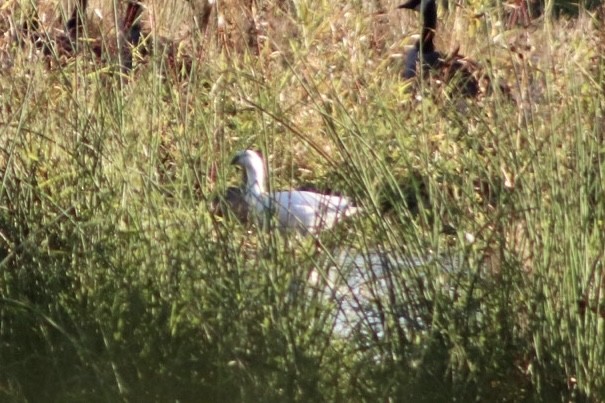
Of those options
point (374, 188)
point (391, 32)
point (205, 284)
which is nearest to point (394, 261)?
point (374, 188)

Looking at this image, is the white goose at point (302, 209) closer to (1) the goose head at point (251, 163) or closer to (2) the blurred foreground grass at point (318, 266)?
(2) the blurred foreground grass at point (318, 266)

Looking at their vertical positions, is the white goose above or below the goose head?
above

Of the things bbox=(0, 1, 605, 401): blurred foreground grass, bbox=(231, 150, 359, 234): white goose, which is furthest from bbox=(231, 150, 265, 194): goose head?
bbox=(0, 1, 605, 401): blurred foreground grass

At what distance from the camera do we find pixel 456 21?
8930 millimetres

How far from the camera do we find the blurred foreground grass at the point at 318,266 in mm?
2980

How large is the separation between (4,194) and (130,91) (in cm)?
52

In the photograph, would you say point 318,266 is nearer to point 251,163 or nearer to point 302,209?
point 302,209

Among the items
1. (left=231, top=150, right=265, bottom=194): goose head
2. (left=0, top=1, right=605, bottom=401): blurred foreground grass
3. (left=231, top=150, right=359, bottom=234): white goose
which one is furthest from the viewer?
(left=231, top=150, right=265, bottom=194): goose head

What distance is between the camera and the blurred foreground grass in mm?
2980

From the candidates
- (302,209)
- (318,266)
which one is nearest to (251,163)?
(302,209)

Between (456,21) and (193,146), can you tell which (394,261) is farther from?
(456,21)

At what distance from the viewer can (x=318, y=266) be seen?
124 inches

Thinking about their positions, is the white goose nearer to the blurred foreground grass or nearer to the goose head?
the blurred foreground grass

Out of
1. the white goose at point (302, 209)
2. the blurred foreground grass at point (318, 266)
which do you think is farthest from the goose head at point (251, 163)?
the blurred foreground grass at point (318, 266)
